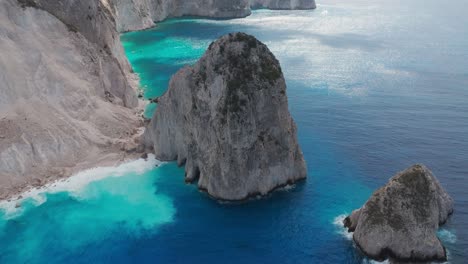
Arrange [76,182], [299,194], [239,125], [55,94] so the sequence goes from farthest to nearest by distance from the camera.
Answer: [55,94], [76,182], [299,194], [239,125]

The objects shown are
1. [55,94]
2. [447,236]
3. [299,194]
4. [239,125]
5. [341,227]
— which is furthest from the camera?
[55,94]

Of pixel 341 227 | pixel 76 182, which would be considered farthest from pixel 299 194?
pixel 76 182

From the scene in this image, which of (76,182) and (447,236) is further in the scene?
(76,182)

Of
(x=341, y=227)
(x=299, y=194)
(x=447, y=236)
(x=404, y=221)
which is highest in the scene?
(x=404, y=221)

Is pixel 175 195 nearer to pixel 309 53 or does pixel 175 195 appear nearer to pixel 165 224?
pixel 165 224

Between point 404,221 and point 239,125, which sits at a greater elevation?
point 239,125

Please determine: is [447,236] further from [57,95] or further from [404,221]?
[57,95]

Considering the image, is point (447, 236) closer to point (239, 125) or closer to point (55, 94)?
point (239, 125)
